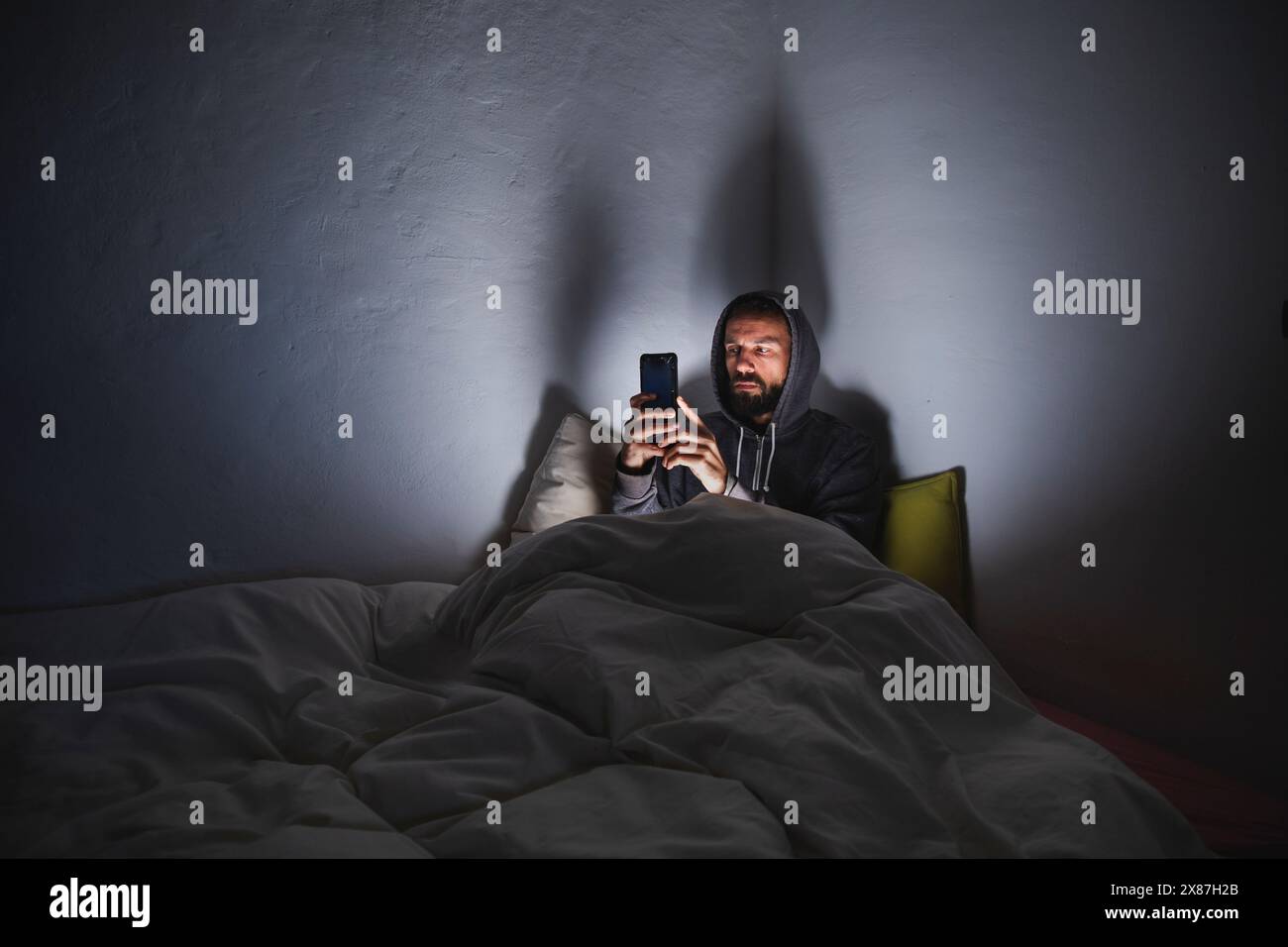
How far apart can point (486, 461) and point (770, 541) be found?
1.02m

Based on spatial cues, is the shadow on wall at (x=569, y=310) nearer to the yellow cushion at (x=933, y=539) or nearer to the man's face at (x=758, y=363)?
the man's face at (x=758, y=363)

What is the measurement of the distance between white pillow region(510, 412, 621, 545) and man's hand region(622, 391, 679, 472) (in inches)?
3.3

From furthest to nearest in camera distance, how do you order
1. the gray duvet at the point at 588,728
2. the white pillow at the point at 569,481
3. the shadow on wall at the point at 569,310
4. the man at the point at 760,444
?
the shadow on wall at the point at 569,310 < the white pillow at the point at 569,481 < the man at the point at 760,444 < the gray duvet at the point at 588,728

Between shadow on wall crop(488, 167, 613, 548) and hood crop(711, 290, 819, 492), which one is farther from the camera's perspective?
shadow on wall crop(488, 167, 613, 548)

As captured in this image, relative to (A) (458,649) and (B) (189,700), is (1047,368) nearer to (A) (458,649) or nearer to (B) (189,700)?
(A) (458,649)

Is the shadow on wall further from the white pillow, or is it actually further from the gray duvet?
the gray duvet

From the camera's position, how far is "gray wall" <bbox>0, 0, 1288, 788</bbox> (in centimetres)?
121

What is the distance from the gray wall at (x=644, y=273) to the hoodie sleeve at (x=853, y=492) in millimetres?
124

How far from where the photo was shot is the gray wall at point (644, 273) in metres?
1.21

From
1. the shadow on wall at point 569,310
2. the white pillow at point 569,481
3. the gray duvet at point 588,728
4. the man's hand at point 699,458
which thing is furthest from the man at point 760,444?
the gray duvet at point 588,728

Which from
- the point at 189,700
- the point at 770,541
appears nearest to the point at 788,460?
the point at 770,541

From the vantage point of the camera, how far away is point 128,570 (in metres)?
1.76

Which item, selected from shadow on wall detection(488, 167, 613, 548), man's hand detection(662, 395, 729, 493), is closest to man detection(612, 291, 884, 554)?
man's hand detection(662, 395, 729, 493)

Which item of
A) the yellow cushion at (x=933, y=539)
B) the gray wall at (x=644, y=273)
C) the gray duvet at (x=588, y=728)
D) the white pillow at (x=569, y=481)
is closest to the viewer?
the gray duvet at (x=588, y=728)
